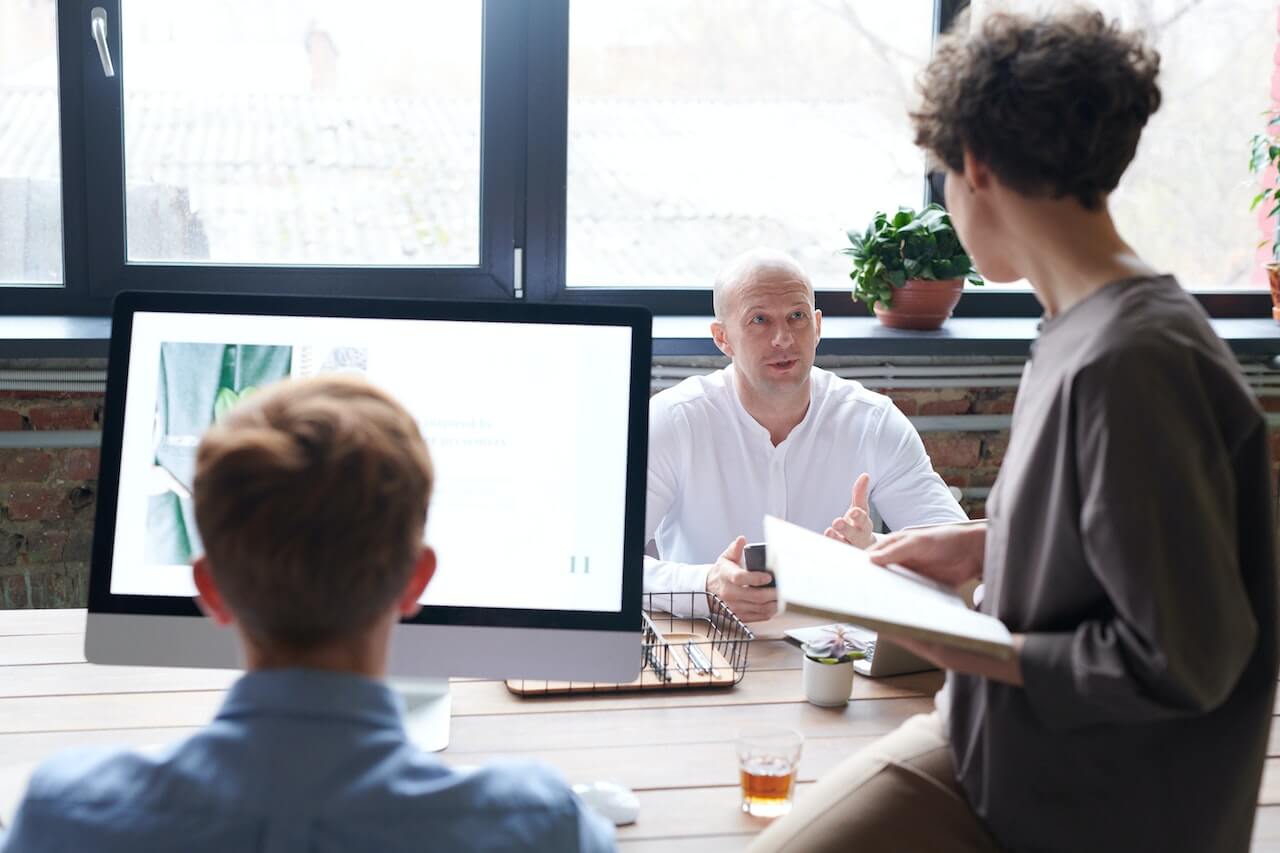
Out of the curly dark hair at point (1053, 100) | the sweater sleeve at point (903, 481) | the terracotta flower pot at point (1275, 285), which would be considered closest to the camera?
the curly dark hair at point (1053, 100)

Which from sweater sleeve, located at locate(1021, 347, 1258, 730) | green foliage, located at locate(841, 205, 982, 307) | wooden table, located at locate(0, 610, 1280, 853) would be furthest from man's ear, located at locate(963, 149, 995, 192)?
green foliage, located at locate(841, 205, 982, 307)

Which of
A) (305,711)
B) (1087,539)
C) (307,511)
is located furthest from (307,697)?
(1087,539)

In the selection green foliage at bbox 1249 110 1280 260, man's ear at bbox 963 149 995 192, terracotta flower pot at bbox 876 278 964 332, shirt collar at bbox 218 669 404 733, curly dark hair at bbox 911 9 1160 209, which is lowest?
shirt collar at bbox 218 669 404 733

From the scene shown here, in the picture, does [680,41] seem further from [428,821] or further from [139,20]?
[428,821]

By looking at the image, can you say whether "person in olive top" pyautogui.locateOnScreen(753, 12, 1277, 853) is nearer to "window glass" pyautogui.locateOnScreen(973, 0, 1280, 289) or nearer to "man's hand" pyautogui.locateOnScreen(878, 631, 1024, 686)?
"man's hand" pyautogui.locateOnScreen(878, 631, 1024, 686)

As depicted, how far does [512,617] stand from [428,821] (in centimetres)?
57

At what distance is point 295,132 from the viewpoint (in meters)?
3.08

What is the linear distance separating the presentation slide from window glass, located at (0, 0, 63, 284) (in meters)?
1.80

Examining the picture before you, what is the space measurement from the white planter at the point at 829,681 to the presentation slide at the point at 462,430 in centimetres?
30

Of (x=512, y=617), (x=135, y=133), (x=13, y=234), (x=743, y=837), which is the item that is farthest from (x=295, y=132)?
(x=743, y=837)

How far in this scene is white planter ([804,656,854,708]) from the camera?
1.55m

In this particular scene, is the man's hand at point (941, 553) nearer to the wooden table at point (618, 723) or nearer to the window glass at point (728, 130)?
the wooden table at point (618, 723)

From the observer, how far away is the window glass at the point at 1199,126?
11.5 feet

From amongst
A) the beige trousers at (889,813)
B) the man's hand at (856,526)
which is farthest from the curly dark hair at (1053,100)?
the man's hand at (856,526)
